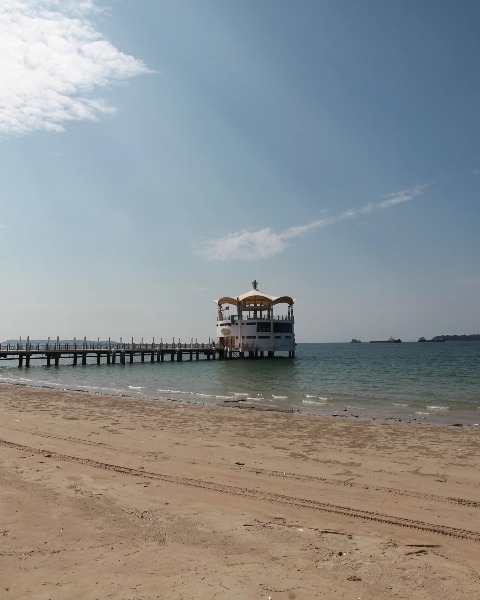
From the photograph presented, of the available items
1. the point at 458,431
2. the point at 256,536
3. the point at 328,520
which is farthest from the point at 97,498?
the point at 458,431

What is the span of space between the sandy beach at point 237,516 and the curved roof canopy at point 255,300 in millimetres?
52202

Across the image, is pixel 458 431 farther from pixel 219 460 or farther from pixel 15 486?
pixel 15 486

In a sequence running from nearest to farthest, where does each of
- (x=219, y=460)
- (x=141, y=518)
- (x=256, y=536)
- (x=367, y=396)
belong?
(x=256, y=536), (x=141, y=518), (x=219, y=460), (x=367, y=396)

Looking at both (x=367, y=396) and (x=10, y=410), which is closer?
(x=10, y=410)

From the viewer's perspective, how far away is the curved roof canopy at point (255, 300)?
218 feet

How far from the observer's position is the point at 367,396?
91.7ft

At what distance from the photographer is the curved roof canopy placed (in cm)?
6644

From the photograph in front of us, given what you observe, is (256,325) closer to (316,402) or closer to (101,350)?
(101,350)

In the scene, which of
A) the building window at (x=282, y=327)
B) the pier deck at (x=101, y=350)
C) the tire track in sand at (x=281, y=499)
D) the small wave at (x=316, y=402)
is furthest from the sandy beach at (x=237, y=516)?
the building window at (x=282, y=327)

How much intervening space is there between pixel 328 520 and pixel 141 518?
270 cm

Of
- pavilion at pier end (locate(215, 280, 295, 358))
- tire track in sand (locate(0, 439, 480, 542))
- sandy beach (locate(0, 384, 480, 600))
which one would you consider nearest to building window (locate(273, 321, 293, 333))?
pavilion at pier end (locate(215, 280, 295, 358))

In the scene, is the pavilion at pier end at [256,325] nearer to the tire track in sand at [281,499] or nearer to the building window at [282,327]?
the building window at [282,327]

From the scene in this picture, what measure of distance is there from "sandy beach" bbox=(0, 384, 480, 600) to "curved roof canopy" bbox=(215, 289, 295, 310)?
52202mm

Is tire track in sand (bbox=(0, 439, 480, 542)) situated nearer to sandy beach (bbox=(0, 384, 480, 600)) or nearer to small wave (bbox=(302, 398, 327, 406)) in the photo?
sandy beach (bbox=(0, 384, 480, 600))
